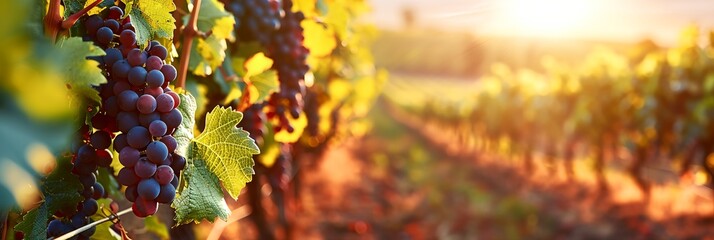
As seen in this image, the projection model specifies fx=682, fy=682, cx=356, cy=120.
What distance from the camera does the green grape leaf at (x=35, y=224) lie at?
1251mm

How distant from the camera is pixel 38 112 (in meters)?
0.54

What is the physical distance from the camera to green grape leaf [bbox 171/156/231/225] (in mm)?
1200

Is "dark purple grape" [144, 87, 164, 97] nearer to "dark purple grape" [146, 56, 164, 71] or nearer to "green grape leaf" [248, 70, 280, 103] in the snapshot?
"dark purple grape" [146, 56, 164, 71]

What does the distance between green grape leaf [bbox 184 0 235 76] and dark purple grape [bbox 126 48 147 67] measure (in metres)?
0.58

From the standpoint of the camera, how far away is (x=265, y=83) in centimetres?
189

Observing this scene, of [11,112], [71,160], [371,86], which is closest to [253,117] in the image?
[71,160]

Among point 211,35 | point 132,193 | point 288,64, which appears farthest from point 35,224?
point 288,64

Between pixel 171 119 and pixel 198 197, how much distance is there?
17cm

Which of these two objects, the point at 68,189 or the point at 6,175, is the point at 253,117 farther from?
the point at 6,175

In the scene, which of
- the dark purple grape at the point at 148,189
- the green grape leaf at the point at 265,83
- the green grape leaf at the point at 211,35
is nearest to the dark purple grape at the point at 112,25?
the dark purple grape at the point at 148,189

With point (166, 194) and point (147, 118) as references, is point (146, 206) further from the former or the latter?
point (147, 118)

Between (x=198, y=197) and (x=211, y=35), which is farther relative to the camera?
(x=211, y=35)

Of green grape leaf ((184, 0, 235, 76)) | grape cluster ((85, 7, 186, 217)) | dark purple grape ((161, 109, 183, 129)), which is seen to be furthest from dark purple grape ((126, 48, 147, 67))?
green grape leaf ((184, 0, 235, 76))

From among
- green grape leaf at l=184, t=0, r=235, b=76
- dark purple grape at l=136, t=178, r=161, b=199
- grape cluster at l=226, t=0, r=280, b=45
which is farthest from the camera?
grape cluster at l=226, t=0, r=280, b=45
